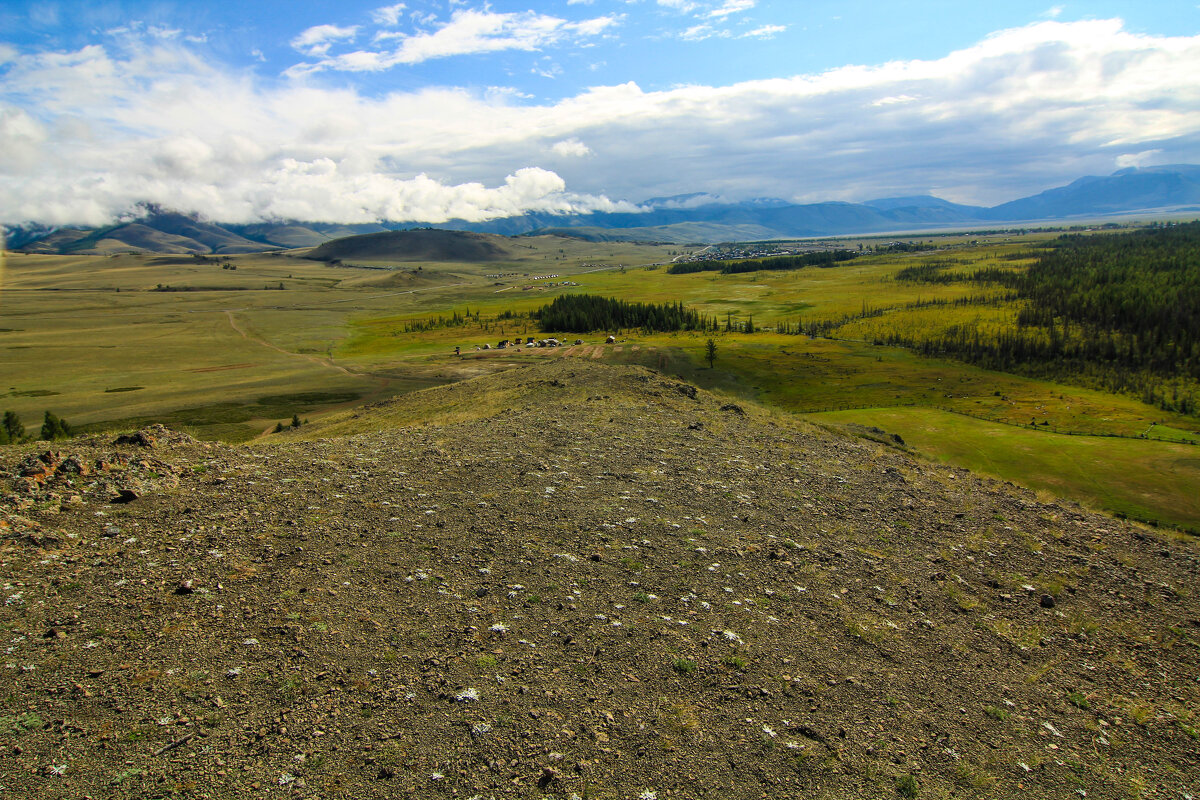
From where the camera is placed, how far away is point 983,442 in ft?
188

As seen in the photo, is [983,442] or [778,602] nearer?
[778,602]

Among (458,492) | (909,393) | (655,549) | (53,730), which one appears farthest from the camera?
(909,393)

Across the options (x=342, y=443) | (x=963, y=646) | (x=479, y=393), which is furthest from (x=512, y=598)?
(x=479, y=393)

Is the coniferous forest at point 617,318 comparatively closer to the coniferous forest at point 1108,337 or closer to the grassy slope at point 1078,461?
the coniferous forest at point 1108,337

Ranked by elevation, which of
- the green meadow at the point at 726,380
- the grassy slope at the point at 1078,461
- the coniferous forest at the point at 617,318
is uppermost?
the coniferous forest at the point at 617,318

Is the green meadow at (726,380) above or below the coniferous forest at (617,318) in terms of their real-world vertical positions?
below

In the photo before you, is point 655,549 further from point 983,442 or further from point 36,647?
point 983,442

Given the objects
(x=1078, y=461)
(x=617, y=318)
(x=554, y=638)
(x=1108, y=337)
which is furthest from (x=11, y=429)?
(x=1108, y=337)

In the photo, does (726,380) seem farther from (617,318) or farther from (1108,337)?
(1108,337)

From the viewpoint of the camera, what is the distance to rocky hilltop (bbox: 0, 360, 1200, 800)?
338 inches

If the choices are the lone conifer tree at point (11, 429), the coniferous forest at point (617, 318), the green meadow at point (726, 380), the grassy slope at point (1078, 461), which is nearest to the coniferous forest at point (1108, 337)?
the green meadow at point (726, 380)

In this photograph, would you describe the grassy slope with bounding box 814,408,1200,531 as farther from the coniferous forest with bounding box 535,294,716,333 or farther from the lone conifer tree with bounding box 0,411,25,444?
the coniferous forest with bounding box 535,294,716,333

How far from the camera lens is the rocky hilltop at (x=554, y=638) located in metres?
8.58

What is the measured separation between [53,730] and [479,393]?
34.9m
